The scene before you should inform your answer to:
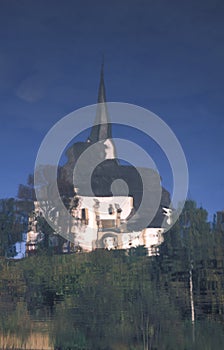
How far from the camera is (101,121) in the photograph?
44.2m

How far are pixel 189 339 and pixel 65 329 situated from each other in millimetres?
2383

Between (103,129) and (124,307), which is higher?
(103,129)

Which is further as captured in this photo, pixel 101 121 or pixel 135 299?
pixel 101 121

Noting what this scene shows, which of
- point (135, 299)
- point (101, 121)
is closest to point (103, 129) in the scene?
point (101, 121)

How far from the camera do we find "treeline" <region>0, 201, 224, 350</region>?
827 centimetres

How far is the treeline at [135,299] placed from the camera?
27.1 ft

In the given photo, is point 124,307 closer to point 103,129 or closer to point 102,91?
point 103,129

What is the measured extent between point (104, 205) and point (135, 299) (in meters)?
22.5

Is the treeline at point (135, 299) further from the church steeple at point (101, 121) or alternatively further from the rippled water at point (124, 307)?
the church steeple at point (101, 121)

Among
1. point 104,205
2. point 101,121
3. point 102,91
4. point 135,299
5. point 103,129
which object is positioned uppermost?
point 102,91

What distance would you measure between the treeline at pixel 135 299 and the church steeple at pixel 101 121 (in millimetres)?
31384

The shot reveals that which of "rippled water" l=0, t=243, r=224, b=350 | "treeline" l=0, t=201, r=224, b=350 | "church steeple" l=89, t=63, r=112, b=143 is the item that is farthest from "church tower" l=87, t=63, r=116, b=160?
"rippled water" l=0, t=243, r=224, b=350

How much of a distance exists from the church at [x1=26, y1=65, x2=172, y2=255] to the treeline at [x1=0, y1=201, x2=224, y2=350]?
835 cm

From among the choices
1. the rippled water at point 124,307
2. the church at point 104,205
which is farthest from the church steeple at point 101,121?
the rippled water at point 124,307
